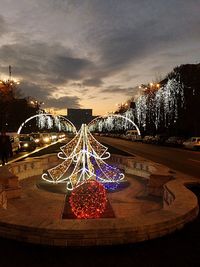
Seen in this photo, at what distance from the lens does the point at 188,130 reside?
68.6m

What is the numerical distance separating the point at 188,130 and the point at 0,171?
56.5 m

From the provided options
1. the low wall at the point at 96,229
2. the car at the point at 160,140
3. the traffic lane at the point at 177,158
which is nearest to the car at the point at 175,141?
the car at the point at 160,140

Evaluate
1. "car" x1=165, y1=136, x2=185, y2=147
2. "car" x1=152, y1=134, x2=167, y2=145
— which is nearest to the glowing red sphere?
"car" x1=165, y1=136, x2=185, y2=147

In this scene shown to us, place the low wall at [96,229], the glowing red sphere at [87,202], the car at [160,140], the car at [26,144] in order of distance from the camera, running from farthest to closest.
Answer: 1. the car at [160,140]
2. the car at [26,144]
3. the glowing red sphere at [87,202]
4. the low wall at [96,229]

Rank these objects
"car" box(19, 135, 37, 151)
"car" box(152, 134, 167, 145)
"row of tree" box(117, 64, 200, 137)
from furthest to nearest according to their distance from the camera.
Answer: "car" box(152, 134, 167, 145) → "row of tree" box(117, 64, 200, 137) → "car" box(19, 135, 37, 151)

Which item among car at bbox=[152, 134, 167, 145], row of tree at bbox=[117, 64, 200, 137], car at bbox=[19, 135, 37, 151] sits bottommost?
car at bbox=[152, 134, 167, 145]

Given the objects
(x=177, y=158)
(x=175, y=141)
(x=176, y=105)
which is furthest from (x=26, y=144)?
(x=176, y=105)

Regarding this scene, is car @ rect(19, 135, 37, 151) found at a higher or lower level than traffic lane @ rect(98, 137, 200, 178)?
higher

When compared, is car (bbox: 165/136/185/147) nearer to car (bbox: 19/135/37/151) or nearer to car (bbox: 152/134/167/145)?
car (bbox: 152/134/167/145)

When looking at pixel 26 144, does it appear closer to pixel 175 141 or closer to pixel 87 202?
pixel 175 141

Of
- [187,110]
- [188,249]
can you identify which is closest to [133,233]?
[188,249]

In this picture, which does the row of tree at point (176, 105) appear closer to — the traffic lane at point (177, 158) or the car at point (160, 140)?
the car at point (160, 140)

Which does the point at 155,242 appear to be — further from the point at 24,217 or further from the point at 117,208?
the point at 117,208

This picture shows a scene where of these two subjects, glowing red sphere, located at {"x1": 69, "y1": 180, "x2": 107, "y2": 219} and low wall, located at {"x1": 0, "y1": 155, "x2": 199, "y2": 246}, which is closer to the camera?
low wall, located at {"x1": 0, "y1": 155, "x2": 199, "y2": 246}
